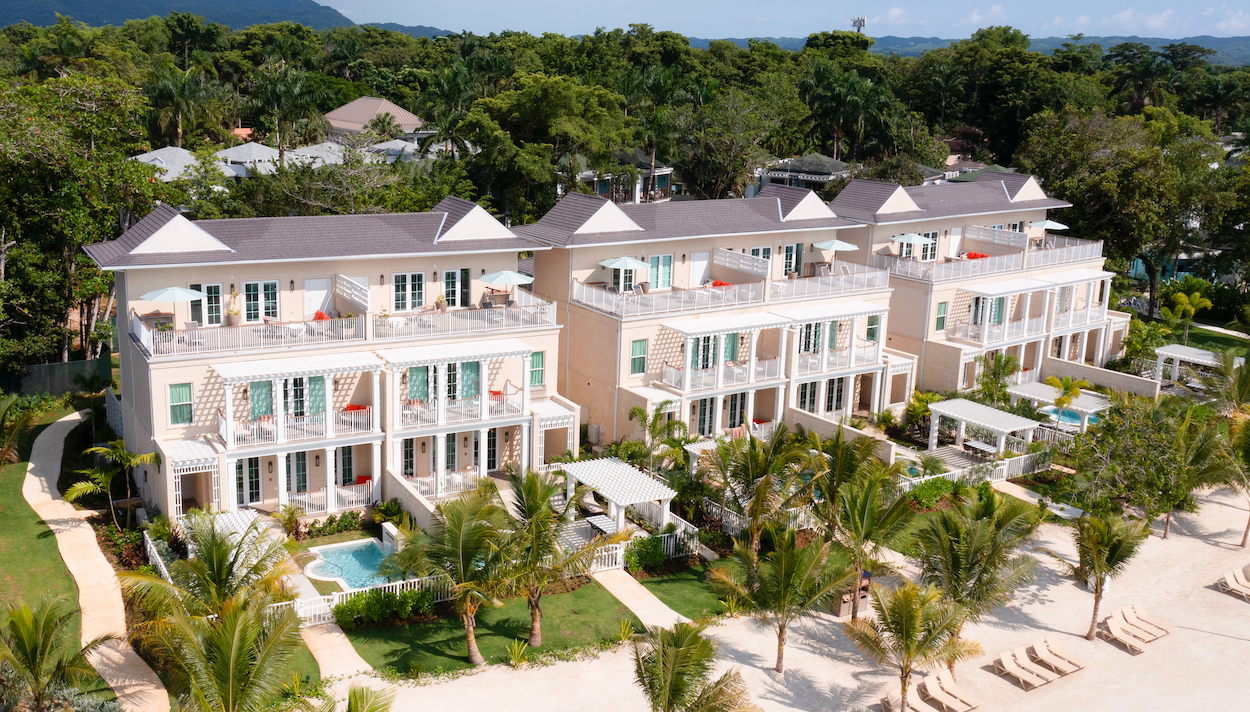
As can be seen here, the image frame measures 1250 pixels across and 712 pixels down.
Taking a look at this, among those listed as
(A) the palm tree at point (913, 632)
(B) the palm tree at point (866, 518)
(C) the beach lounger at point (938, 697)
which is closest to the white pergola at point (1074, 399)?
(B) the palm tree at point (866, 518)

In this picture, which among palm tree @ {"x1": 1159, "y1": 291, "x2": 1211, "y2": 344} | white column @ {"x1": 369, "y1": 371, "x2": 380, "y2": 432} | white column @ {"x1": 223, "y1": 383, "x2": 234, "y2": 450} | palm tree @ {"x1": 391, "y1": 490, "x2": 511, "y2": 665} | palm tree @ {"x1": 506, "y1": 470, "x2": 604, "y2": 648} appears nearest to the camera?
palm tree @ {"x1": 391, "y1": 490, "x2": 511, "y2": 665}

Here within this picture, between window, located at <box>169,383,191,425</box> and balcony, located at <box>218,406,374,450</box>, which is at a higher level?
window, located at <box>169,383,191,425</box>

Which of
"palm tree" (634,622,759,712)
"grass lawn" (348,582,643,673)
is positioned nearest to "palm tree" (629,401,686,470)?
"grass lawn" (348,582,643,673)

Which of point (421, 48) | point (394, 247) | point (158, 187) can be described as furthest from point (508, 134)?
point (421, 48)

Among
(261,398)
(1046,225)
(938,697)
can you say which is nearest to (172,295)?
(261,398)

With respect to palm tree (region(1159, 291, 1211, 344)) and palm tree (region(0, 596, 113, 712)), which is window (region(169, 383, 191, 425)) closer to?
palm tree (region(0, 596, 113, 712))

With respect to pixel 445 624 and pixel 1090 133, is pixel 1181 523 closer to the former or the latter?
pixel 445 624
